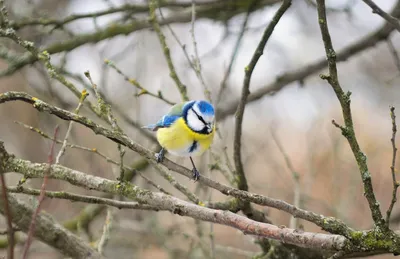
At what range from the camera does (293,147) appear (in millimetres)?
7480

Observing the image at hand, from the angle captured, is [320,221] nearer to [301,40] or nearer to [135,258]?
[135,258]

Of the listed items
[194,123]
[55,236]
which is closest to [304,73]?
[194,123]

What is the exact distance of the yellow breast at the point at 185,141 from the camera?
6.89 feet

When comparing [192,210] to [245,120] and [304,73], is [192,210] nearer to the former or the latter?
[304,73]

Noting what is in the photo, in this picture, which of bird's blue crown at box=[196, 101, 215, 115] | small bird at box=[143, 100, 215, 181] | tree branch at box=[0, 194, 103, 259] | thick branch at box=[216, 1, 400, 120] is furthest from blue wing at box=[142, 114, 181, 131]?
thick branch at box=[216, 1, 400, 120]

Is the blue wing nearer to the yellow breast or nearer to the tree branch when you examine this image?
the yellow breast

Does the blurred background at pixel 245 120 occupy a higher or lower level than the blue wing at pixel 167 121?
higher

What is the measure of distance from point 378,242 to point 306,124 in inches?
232

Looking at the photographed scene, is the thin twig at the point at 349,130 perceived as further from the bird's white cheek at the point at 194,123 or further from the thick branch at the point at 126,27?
the thick branch at the point at 126,27

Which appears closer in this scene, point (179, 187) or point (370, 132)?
point (179, 187)

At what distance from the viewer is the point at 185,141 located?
→ 6.89 feet

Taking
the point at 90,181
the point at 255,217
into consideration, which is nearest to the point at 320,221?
the point at 255,217

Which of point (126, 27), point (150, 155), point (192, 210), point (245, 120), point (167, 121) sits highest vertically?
point (245, 120)

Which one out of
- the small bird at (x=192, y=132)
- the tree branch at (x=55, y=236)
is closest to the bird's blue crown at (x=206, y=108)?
the small bird at (x=192, y=132)
